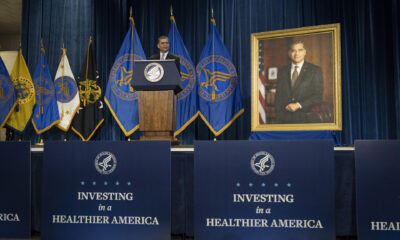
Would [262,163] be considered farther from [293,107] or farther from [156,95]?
[293,107]

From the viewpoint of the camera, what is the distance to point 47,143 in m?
1.47

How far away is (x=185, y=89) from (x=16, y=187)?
2769 millimetres

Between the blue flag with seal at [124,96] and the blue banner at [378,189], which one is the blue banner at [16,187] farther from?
the blue flag with seal at [124,96]

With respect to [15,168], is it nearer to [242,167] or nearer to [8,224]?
[8,224]

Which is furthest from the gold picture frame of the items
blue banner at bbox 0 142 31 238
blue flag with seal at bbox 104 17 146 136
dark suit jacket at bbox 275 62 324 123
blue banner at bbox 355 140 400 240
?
blue banner at bbox 0 142 31 238

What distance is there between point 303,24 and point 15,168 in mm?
4204

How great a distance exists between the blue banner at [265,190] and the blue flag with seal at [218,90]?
2.52m

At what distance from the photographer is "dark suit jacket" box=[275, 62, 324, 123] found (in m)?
3.49

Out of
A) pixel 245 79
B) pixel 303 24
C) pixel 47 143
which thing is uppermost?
pixel 303 24

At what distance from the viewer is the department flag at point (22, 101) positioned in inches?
175

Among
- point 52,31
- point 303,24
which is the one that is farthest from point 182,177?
point 52,31

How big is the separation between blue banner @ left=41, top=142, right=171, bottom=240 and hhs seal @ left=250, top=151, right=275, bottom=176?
1.43 ft

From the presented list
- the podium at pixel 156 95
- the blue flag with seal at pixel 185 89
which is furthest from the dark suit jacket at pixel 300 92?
the podium at pixel 156 95

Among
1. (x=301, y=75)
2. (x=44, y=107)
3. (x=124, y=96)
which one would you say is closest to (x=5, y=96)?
(x=44, y=107)
